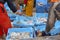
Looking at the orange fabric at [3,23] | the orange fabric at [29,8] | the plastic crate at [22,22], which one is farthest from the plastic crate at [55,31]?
the orange fabric at [29,8]

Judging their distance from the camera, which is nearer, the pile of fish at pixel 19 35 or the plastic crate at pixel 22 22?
the pile of fish at pixel 19 35

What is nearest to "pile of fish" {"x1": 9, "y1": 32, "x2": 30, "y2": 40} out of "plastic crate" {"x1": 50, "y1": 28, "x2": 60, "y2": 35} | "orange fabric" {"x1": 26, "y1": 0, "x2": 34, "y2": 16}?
"plastic crate" {"x1": 50, "y1": 28, "x2": 60, "y2": 35}

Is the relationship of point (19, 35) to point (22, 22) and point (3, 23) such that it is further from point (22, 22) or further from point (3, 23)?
point (22, 22)

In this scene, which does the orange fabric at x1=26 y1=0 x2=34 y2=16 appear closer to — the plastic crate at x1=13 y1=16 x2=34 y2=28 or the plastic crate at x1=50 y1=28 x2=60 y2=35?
the plastic crate at x1=13 y1=16 x2=34 y2=28

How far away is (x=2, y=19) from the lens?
5.72 feet

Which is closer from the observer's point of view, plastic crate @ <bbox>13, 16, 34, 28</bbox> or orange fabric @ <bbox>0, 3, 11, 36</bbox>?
orange fabric @ <bbox>0, 3, 11, 36</bbox>

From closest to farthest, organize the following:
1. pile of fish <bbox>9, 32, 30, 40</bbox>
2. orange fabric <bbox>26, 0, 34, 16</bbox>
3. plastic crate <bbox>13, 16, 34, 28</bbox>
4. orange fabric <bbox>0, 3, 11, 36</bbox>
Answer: pile of fish <bbox>9, 32, 30, 40</bbox> → orange fabric <bbox>0, 3, 11, 36</bbox> → plastic crate <bbox>13, 16, 34, 28</bbox> → orange fabric <bbox>26, 0, 34, 16</bbox>

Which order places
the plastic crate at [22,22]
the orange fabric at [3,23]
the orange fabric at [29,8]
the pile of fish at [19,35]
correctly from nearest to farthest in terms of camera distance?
the pile of fish at [19,35] < the orange fabric at [3,23] < the plastic crate at [22,22] < the orange fabric at [29,8]

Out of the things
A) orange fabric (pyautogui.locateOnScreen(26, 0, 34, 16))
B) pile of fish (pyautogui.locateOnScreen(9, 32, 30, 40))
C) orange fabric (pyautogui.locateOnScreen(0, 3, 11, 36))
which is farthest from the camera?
orange fabric (pyautogui.locateOnScreen(26, 0, 34, 16))

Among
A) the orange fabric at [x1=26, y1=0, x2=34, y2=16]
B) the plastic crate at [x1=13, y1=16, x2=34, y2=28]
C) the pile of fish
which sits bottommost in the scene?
the plastic crate at [x1=13, y1=16, x2=34, y2=28]

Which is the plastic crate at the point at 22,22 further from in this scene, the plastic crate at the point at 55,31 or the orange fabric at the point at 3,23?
the plastic crate at the point at 55,31

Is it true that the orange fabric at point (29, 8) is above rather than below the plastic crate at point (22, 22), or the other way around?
above

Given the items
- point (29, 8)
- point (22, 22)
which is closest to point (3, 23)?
point (22, 22)

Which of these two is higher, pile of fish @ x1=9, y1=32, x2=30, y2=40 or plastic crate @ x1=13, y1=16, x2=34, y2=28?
pile of fish @ x1=9, y1=32, x2=30, y2=40
